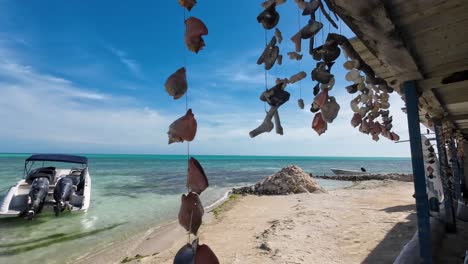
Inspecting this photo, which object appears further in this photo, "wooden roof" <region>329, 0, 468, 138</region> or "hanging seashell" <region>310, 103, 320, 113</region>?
"wooden roof" <region>329, 0, 468, 138</region>

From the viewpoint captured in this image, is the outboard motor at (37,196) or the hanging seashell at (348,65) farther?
the outboard motor at (37,196)

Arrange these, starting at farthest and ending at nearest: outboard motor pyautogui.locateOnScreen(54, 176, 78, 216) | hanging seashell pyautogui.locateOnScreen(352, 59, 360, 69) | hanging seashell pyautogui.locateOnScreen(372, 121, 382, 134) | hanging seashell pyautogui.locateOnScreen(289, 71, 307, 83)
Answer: outboard motor pyautogui.locateOnScreen(54, 176, 78, 216) → hanging seashell pyautogui.locateOnScreen(372, 121, 382, 134) → hanging seashell pyautogui.locateOnScreen(352, 59, 360, 69) → hanging seashell pyautogui.locateOnScreen(289, 71, 307, 83)

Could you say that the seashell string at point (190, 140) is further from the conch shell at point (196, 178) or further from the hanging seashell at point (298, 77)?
the hanging seashell at point (298, 77)

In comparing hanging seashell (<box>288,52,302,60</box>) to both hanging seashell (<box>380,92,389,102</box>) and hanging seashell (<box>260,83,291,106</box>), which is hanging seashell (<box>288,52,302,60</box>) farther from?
hanging seashell (<box>380,92,389,102</box>)

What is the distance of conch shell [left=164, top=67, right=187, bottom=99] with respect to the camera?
1.02m

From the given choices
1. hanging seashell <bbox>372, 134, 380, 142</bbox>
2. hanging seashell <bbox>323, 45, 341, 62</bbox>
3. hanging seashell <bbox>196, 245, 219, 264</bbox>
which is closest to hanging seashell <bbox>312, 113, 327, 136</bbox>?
hanging seashell <bbox>323, 45, 341, 62</bbox>

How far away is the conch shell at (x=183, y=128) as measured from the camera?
1065mm

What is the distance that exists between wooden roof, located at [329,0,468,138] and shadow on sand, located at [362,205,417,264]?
162 inches

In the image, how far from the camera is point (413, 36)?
2025 mm

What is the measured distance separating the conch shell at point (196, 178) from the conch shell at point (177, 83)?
281 mm

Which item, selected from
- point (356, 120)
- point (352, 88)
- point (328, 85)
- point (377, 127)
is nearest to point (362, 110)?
point (356, 120)

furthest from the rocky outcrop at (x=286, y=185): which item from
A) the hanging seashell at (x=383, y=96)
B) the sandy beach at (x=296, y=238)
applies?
the hanging seashell at (x=383, y=96)

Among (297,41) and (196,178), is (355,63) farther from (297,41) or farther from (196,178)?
(196,178)

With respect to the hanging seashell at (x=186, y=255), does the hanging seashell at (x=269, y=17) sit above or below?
above
